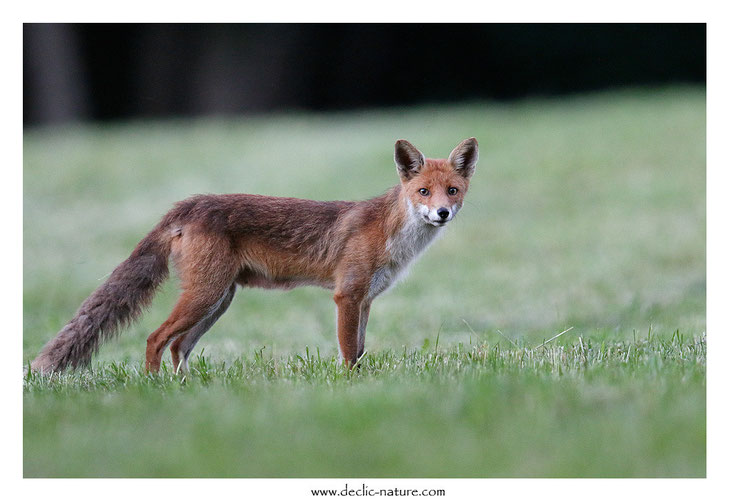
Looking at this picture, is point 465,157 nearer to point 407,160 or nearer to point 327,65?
point 407,160

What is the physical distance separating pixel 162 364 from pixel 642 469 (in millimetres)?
3583

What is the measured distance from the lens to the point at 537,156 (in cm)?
1711

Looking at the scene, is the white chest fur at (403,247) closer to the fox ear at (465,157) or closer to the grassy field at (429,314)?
the fox ear at (465,157)

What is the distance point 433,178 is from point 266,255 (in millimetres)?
1536

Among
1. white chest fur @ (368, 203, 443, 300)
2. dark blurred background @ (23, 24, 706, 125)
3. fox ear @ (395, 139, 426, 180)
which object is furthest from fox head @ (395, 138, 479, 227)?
dark blurred background @ (23, 24, 706, 125)

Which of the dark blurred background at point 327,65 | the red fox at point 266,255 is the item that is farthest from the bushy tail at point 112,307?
the dark blurred background at point 327,65

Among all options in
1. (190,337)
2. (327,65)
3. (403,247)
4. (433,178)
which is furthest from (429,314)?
(327,65)

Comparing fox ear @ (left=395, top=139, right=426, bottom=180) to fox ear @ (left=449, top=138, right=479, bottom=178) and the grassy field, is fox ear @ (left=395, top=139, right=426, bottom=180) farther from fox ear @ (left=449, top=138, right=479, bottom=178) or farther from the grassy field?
the grassy field

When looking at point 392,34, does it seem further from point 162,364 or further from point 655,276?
point 162,364

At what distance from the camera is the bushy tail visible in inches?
242

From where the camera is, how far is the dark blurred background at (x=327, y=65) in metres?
24.0

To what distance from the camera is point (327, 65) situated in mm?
26125

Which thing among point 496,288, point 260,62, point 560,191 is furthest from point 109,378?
point 260,62

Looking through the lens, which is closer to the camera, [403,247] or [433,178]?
[433,178]
